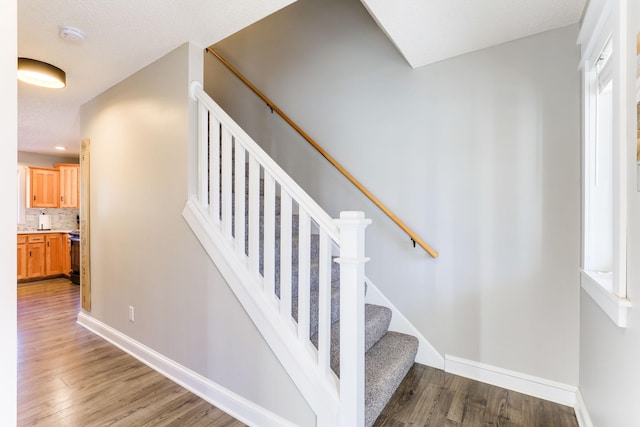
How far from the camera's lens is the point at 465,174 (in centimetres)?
214

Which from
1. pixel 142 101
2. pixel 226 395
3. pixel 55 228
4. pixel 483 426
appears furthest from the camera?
pixel 55 228

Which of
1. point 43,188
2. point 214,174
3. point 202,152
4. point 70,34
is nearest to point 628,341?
point 214,174

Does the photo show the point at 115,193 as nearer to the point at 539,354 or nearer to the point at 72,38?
the point at 72,38

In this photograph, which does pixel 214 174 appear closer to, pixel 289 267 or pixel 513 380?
pixel 289 267

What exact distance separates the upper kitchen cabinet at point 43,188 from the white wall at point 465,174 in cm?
571

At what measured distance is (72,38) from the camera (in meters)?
1.95

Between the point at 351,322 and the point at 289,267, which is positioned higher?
the point at 289,267


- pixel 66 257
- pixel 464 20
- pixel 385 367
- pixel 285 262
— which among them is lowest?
pixel 385 367

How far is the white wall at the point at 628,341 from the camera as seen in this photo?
3.41 ft

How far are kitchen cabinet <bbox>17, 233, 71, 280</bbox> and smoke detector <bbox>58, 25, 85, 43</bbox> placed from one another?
4930 mm

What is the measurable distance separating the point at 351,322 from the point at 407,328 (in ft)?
3.86

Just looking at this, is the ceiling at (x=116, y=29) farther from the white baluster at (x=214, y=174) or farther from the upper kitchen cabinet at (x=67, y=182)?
the upper kitchen cabinet at (x=67, y=182)

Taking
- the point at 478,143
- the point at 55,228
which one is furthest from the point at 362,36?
the point at 55,228

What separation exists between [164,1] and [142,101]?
99 cm
